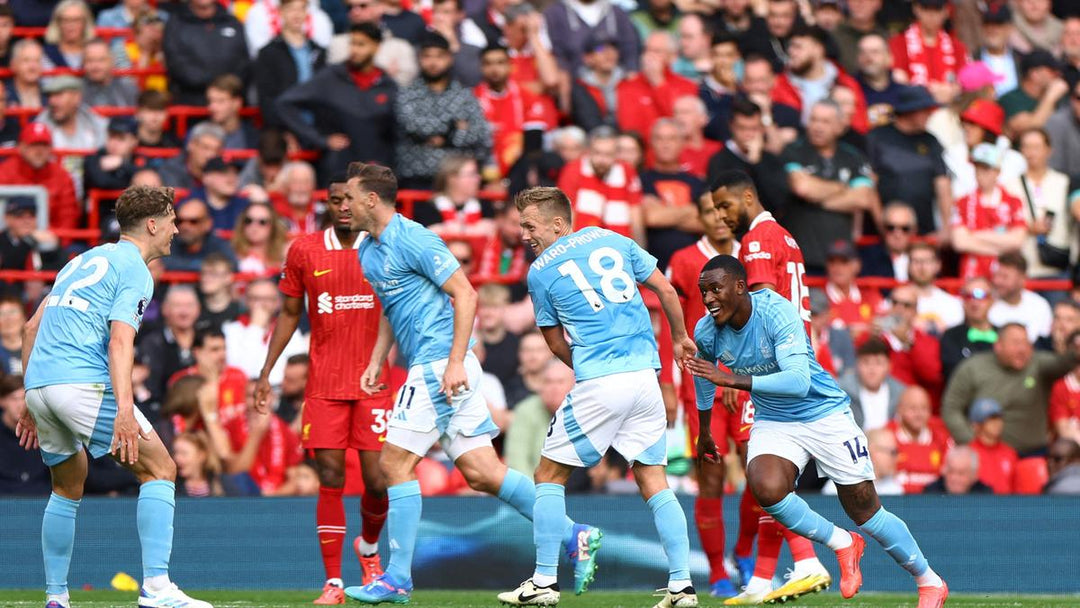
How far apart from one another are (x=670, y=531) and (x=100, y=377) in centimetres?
311

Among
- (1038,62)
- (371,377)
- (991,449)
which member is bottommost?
(991,449)

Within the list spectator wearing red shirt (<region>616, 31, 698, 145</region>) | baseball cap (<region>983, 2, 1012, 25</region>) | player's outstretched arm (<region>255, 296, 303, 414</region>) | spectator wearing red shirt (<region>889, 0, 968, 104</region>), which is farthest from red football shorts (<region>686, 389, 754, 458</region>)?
baseball cap (<region>983, 2, 1012, 25</region>)

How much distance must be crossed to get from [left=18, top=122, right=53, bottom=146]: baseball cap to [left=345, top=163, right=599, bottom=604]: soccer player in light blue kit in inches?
281

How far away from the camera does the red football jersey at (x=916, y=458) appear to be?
14227mm

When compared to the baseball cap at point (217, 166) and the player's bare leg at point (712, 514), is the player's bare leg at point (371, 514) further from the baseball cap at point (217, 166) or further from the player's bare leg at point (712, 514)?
the baseball cap at point (217, 166)

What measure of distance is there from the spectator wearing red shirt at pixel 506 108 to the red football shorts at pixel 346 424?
6.03m

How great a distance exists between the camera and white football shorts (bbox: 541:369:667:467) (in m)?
9.52

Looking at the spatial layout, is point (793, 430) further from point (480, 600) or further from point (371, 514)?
point (371, 514)

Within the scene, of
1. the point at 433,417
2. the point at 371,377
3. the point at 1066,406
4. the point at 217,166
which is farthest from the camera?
the point at 217,166

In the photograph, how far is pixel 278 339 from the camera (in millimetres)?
11422

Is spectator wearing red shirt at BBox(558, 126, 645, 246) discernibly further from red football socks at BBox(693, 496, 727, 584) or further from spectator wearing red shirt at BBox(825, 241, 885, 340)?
red football socks at BBox(693, 496, 727, 584)

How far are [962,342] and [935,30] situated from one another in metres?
4.91

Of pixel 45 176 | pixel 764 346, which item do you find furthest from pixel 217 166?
pixel 764 346

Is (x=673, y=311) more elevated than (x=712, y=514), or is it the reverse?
(x=673, y=311)
